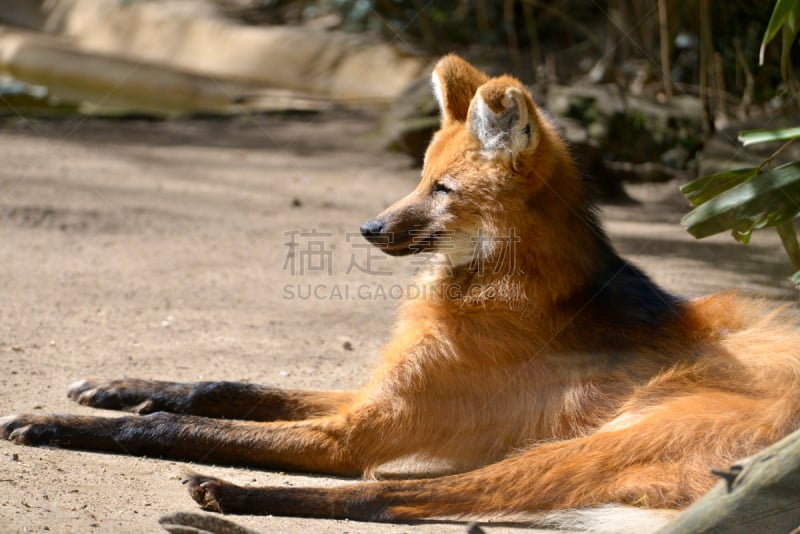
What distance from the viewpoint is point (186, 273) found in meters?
5.03

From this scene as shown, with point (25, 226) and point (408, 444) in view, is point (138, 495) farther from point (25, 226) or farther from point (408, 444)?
point (25, 226)

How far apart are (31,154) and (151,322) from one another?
3.84 metres

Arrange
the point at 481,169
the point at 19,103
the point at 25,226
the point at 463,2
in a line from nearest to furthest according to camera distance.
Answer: the point at 481,169 < the point at 25,226 < the point at 19,103 < the point at 463,2

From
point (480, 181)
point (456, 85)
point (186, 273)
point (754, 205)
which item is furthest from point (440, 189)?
point (186, 273)

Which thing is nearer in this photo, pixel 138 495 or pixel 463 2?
pixel 138 495

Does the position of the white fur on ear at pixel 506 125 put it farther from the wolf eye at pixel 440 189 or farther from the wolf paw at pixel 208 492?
the wolf paw at pixel 208 492

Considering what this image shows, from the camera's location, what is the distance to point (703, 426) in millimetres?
2562

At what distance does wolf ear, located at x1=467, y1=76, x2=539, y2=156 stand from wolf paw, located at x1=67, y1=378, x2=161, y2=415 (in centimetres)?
152

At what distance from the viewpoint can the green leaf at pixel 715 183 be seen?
2951 mm

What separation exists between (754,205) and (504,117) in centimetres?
82

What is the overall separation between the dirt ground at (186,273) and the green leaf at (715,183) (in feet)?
4.24

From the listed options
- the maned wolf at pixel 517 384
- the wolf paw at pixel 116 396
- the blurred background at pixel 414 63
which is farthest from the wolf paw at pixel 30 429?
the blurred background at pixel 414 63

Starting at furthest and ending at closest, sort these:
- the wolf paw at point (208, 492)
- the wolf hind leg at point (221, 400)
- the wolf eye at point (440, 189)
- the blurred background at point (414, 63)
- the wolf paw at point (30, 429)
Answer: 1. the blurred background at point (414, 63)
2. the wolf hind leg at point (221, 400)
3. the wolf eye at point (440, 189)
4. the wolf paw at point (30, 429)
5. the wolf paw at point (208, 492)

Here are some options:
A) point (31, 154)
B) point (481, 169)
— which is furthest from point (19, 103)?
point (481, 169)
